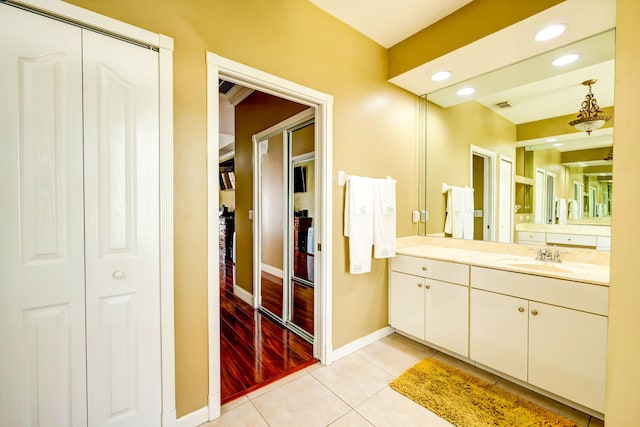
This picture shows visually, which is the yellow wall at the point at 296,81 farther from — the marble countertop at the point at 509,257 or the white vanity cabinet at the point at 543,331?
the white vanity cabinet at the point at 543,331

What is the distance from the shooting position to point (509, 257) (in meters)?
2.34

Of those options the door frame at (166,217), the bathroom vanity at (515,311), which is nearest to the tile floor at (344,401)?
the bathroom vanity at (515,311)

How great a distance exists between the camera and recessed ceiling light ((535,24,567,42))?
184 cm

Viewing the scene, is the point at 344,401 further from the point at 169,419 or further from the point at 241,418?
the point at 169,419

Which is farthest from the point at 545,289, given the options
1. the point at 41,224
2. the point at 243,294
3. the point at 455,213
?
the point at 243,294

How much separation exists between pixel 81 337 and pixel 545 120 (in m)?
3.46

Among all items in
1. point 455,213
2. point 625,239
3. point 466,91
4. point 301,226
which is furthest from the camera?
point 301,226

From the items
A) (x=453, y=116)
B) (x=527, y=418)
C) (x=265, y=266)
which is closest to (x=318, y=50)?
(x=453, y=116)

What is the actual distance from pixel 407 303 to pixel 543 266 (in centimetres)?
108

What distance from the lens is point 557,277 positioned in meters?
1.70

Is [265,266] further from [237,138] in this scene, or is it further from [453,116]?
[453,116]

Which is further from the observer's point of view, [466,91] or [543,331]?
[466,91]

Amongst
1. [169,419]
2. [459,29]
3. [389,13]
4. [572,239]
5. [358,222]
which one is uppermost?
[389,13]

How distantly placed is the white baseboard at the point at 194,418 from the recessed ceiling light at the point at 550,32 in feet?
10.7
